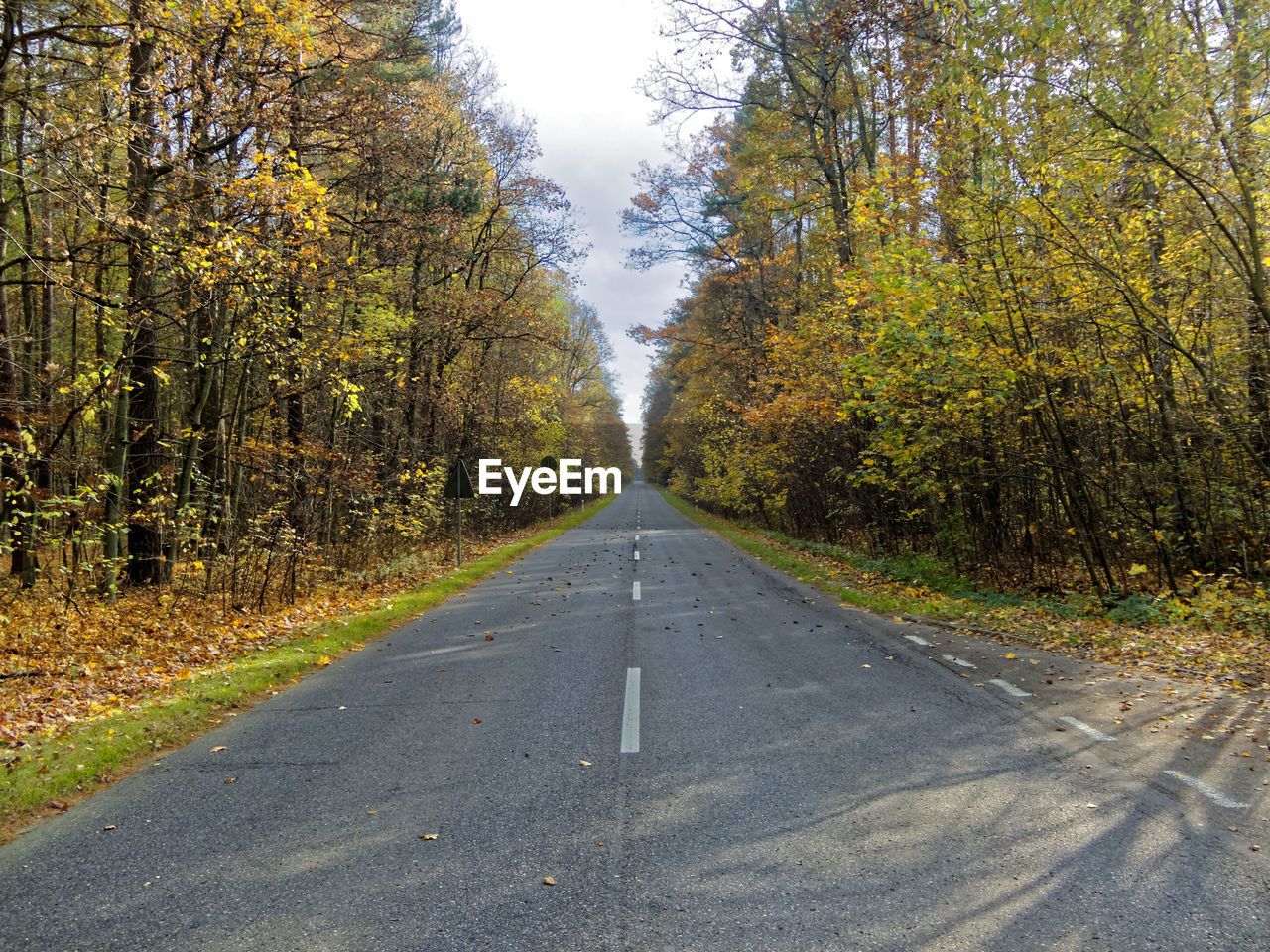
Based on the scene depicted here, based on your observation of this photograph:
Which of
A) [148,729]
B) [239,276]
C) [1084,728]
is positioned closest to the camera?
[1084,728]

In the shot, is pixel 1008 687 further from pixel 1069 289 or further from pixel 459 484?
pixel 459 484

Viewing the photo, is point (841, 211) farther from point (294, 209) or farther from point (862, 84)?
point (294, 209)

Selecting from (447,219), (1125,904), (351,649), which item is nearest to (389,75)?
(447,219)

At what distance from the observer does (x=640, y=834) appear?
11.5 ft

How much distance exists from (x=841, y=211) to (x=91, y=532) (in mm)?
15670

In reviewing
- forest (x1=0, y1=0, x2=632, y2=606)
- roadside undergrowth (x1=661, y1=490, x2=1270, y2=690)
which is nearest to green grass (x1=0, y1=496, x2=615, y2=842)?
forest (x1=0, y1=0, x2=632, y2=606)

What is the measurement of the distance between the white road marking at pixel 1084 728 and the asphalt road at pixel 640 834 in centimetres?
24

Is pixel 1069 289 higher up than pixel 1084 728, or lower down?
higher up

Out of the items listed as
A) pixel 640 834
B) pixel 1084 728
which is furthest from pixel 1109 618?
pixel 640 834

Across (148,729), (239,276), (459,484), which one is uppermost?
(239,276)

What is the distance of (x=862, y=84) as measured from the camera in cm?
1506

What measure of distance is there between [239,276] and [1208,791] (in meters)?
10.3

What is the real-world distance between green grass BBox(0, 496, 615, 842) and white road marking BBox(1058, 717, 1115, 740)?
22.1 ft

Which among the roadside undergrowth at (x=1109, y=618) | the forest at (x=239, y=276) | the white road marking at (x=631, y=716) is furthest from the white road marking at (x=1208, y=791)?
the forest at (x=239, y=276)
